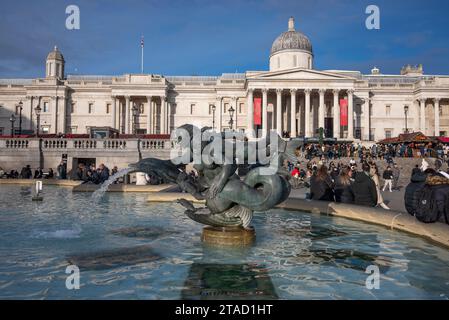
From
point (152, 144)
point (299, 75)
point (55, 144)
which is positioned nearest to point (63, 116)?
point (55, 144)

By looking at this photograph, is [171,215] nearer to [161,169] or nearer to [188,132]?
[161,169]

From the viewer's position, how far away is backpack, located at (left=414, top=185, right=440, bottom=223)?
23.7 ft

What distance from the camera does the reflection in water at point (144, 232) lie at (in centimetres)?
834

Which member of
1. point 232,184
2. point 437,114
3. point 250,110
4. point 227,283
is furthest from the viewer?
point 437,114

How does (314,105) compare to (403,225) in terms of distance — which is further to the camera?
(314,105)

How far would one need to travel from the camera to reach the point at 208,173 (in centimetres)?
767

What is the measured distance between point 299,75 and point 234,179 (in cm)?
5345

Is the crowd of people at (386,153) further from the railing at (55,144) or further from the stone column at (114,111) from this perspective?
the stone column at (114,111)

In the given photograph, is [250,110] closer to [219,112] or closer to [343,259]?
[219,112]

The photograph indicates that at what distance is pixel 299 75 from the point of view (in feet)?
191

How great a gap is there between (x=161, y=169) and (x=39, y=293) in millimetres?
3418

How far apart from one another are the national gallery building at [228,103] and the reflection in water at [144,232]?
166ft

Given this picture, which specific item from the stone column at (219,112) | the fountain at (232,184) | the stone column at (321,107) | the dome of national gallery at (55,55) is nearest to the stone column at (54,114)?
the dome of national gallery at (55,55)
